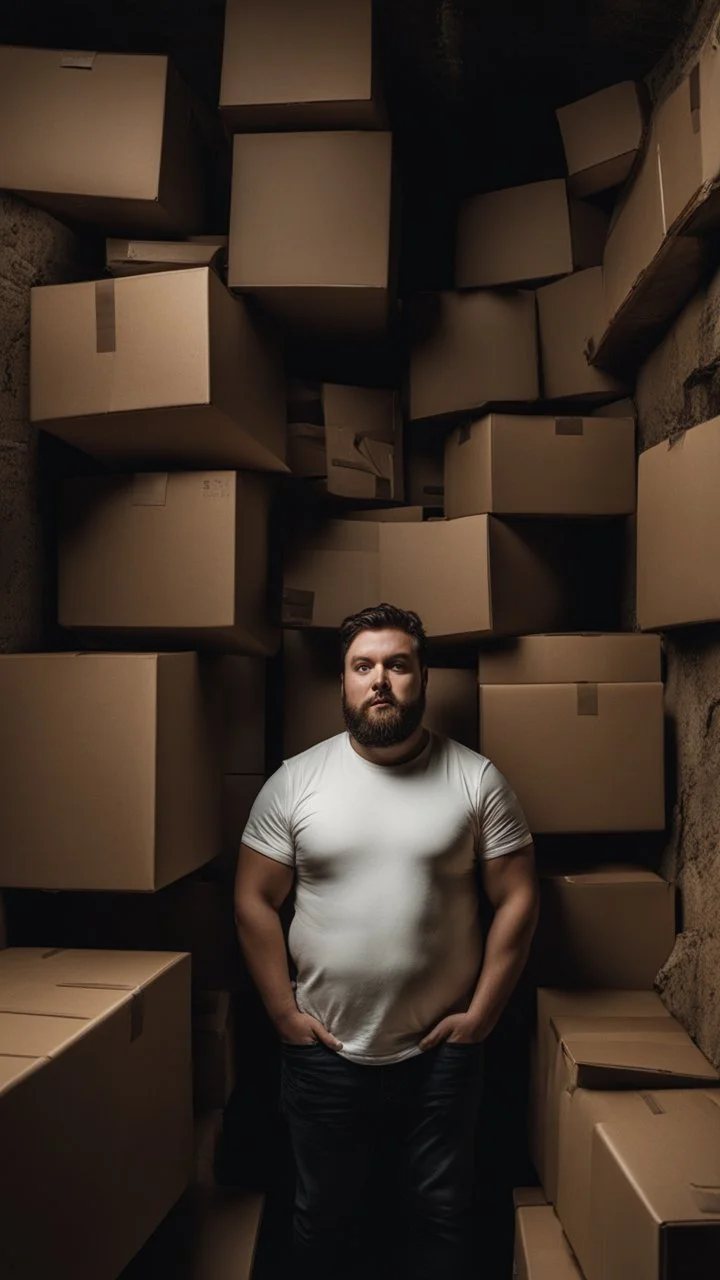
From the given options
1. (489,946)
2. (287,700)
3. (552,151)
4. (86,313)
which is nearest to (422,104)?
(552,151)

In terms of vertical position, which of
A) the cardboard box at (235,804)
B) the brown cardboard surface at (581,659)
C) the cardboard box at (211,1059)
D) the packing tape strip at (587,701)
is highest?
the brown cardboard surface at (581,659)

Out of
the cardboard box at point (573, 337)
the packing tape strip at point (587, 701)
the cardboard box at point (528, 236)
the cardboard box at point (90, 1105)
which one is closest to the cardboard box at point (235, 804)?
the cardboard box at point (90, 1105)

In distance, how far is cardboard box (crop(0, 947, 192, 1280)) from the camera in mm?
1174

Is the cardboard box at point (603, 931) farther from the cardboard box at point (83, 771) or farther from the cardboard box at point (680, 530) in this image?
the cardboard box at point (83, 771)

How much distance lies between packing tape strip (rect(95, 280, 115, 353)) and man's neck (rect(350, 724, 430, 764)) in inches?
34.5

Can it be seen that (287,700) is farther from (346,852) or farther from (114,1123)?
(114,1123)

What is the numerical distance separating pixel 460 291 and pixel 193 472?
0.83 m

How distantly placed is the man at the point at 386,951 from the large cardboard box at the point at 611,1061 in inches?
5.6

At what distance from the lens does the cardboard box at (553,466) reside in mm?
2109

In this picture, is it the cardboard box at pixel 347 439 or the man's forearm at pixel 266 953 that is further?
the cardboard box at pixel 347 439

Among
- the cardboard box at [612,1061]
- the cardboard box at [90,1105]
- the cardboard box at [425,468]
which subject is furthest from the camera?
the cardboard box at [425,468]

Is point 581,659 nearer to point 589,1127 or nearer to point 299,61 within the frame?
point 589,1127

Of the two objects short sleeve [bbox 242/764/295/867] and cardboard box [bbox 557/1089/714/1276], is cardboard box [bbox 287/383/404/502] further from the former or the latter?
cardboard box [bbox 557/1089/714/1276]

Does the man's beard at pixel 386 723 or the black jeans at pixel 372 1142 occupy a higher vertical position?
the man's beard at pixel 386 723
